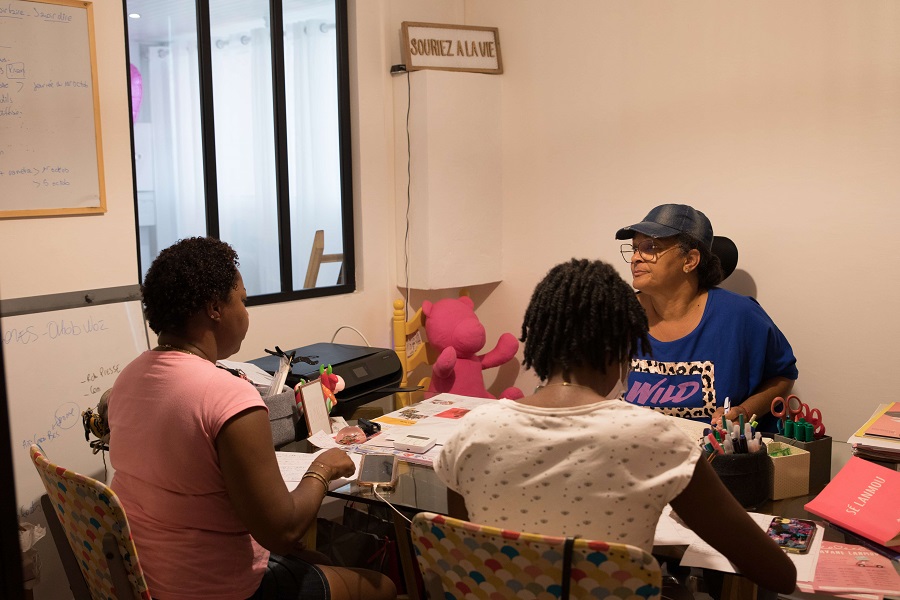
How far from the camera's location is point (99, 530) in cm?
145

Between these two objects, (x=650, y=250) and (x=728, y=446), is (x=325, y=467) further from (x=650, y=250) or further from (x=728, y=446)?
(x=650, y=250)

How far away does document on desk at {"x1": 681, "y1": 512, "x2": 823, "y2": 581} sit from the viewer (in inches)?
54.5

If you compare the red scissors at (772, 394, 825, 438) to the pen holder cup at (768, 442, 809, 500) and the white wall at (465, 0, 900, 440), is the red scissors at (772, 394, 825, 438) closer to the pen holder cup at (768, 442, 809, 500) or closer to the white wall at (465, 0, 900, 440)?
the pen holder cup at (768, 442, 809, 500)

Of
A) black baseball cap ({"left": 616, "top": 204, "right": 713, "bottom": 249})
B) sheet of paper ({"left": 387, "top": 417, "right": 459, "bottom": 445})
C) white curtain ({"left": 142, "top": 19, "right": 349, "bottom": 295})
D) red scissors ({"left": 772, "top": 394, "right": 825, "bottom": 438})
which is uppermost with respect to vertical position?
white curtain ({"left": 142, "top": 19, "right": 349, "bottom": 295})

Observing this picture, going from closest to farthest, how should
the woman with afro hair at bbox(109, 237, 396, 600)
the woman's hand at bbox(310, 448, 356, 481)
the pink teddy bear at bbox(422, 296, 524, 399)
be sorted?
the woman with afro hair at bbox(109, 237, 396, 600) < the woman's hand at bbox(310, 448, 356, 481) < the pink teddy bear at bbox(422, 296, 524, 399)

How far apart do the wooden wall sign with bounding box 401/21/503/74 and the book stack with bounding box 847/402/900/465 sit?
2.42m

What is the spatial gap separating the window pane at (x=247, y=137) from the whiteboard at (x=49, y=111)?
728 mm

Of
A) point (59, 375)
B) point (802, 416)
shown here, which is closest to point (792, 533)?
point (802, 416)

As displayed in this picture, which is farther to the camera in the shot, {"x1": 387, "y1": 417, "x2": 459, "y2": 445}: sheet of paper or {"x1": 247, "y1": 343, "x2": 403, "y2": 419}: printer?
{"x1": 247, "y1": 343, "x2": 403, "y2": 419}: printer

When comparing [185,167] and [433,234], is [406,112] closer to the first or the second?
[433,234]

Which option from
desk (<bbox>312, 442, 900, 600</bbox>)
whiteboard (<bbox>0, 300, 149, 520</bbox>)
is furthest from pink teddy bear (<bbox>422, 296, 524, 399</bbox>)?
desk (<bbox>312, 442, 900, 600</bbox>)

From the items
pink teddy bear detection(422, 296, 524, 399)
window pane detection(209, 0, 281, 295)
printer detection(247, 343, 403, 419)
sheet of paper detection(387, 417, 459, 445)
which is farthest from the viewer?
pink teddy bear detection(422, 296, 524, 399)

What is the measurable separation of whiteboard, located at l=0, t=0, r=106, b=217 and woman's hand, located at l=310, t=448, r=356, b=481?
1.38 metres

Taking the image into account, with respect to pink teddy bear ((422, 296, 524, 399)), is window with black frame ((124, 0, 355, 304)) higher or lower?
higher
